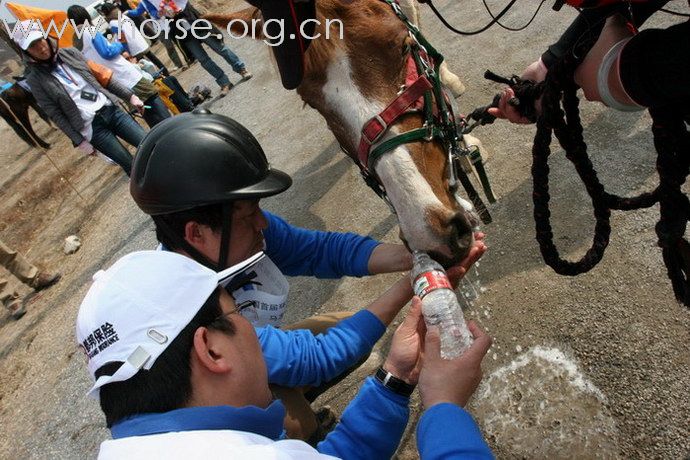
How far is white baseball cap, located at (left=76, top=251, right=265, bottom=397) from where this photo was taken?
1.15 m

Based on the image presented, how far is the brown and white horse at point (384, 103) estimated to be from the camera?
6.41ft

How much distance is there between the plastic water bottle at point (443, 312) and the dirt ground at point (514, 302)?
3.65ft

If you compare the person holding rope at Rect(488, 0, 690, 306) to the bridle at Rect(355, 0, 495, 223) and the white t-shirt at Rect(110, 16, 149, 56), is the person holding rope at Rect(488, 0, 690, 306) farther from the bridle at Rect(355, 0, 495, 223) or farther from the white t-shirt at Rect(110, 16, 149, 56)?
the white t-shirt at Rect(110, 16, 149, 56)

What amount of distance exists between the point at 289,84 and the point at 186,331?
4.85 ft

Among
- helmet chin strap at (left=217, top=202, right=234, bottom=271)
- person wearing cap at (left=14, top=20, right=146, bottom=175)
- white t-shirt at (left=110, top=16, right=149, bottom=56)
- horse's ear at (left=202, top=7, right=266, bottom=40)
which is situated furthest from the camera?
white t-shirt at (left=110, top=16, right=149, bottom=56)

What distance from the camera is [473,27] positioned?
6219 millimetres

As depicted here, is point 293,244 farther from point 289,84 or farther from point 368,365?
point 368,365

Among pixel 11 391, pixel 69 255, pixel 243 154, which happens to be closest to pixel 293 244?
pixel 243 154

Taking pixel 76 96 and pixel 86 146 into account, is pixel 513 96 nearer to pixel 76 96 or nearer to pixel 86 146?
pixel 76 96

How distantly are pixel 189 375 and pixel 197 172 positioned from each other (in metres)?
0.98

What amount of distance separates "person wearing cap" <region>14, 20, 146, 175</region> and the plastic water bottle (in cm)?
547

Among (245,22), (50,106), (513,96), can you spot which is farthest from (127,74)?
(513,96)

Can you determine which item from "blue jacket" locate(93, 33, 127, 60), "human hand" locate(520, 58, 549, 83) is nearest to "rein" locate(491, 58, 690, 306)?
"human hand" locate(520, 58, 549, 83)

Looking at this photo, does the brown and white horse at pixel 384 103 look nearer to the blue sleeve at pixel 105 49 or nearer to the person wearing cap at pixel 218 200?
the person wearing cap at pixel 218 200
